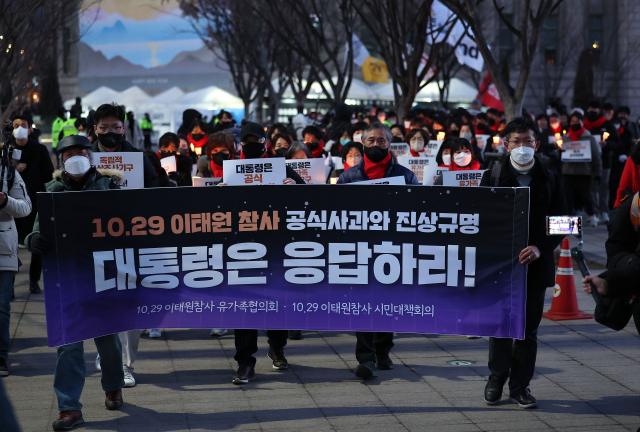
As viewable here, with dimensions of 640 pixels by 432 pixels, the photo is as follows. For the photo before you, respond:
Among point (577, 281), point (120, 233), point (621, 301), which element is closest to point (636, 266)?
→ point (621, 301)

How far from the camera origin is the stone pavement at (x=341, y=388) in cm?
568

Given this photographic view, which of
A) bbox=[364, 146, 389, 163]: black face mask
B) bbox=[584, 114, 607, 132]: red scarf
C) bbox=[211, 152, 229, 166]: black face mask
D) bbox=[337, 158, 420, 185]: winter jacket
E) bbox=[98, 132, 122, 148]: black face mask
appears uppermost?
bbox=[584, 114, 607, 132]: red scarf

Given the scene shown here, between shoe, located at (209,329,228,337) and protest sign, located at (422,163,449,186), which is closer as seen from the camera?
shoe, located at (209,329,228,337)

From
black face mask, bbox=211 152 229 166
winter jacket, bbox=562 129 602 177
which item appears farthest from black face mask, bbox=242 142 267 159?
winter jacket, bbox=562 129 602 177

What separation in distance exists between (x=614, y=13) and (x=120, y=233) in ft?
157

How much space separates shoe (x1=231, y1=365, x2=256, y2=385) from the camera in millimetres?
6551

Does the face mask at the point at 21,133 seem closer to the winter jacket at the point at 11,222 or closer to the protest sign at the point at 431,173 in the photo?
the winter jacket at the point at 11,222

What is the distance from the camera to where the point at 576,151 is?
15.3 m

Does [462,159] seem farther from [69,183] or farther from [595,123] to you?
[595,123]

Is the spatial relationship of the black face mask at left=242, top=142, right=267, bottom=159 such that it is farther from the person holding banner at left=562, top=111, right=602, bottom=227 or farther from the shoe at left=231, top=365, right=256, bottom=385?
the person holding banner at left=562, top=111, right=602, bottom=227

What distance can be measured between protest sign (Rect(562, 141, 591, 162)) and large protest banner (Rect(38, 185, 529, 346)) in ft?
33.1

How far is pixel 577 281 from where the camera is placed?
35.8 ft

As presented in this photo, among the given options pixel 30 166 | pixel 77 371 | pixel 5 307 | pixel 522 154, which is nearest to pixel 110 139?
pixel 5 307

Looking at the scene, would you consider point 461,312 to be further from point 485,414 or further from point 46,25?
point 46,25
